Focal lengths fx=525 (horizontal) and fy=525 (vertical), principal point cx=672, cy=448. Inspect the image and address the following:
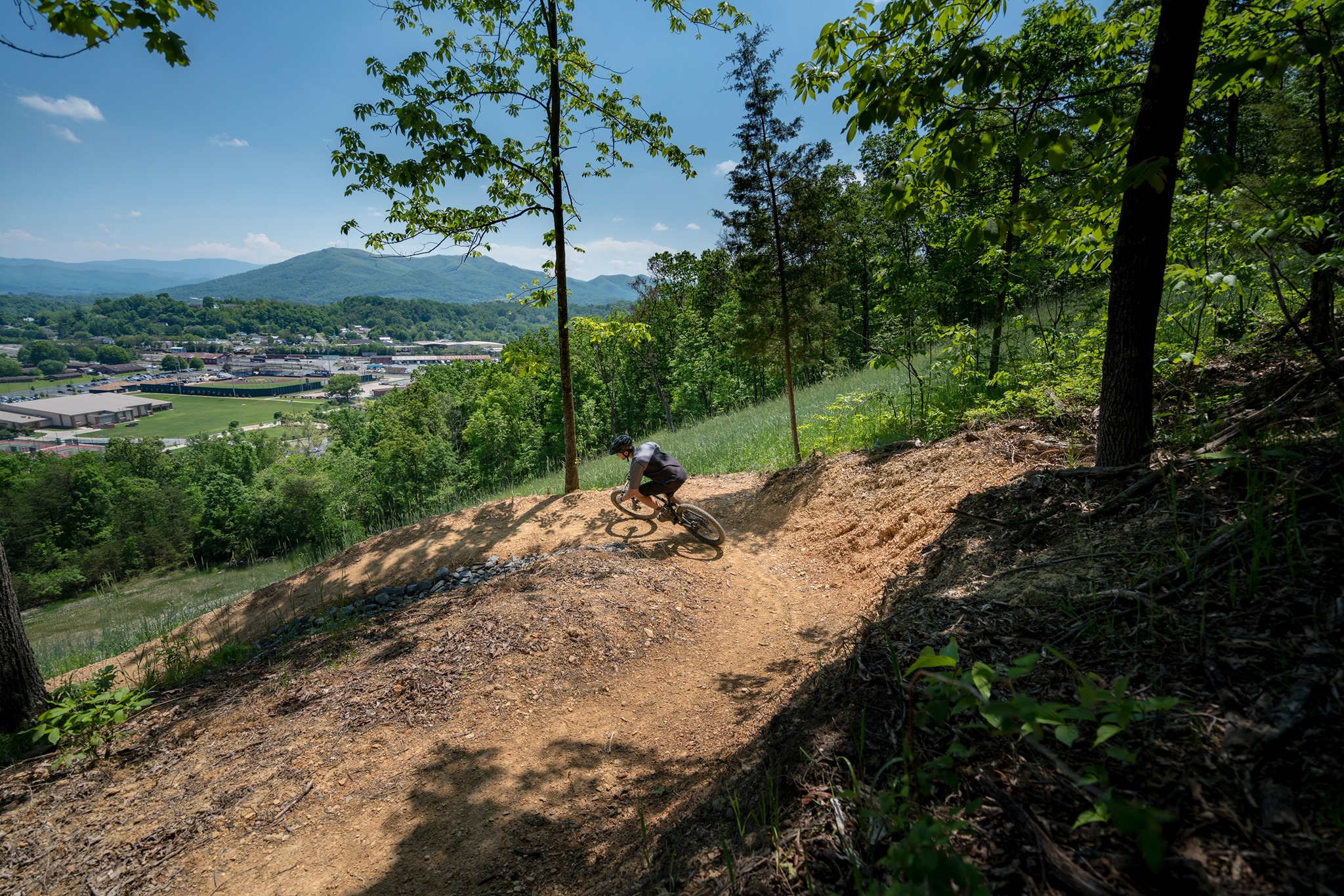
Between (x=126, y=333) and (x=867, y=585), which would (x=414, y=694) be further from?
(x=126, y=333)

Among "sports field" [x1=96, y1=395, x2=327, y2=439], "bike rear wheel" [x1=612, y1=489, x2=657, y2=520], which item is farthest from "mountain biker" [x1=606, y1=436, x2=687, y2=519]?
"sports field" [x1=96, y1=395, x2=327, y2=439]

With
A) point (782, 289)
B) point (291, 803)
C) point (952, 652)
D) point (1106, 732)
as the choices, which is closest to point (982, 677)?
point (952, 652)

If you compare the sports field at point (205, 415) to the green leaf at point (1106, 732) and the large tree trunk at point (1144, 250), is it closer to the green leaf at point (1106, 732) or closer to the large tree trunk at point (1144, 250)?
the large tree trunk at point (1144, 250)

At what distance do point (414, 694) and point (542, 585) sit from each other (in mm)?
1746

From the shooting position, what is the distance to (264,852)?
3072 mm

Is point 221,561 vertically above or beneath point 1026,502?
beneath

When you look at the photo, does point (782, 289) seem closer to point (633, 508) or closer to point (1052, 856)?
point (633, 508)

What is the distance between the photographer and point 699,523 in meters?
7.50

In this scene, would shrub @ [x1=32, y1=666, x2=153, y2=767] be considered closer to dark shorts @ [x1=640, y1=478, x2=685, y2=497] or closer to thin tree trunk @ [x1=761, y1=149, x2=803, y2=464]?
dark shorts @ [x1=640, y1=478, x2=685, y2=497]

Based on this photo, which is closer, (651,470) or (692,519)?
(651,470)

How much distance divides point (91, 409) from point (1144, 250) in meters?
172

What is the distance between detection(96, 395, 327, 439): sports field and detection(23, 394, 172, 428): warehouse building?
2.52 m

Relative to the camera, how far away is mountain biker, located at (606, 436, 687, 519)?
6.95 metres

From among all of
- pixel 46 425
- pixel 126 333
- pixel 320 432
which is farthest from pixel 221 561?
Result: pixel 126 333
